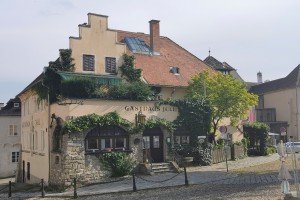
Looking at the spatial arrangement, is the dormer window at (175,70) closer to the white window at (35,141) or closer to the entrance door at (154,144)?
the entrance door at (154,144)

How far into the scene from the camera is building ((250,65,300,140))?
5397 cm

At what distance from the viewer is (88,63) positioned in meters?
28.4

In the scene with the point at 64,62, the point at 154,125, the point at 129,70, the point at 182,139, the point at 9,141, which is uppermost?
the point at 64,62

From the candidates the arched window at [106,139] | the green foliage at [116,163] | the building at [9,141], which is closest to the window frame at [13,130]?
the building at [9,141]

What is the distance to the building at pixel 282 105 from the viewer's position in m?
54.0

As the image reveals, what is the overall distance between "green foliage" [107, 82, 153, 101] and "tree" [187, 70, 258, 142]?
4.85 m

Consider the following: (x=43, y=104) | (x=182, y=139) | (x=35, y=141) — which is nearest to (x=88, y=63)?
(x=43, y=104)

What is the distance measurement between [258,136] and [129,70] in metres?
14.1

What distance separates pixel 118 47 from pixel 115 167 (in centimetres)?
1044

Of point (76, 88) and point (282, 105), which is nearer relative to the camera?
point (76, 88)

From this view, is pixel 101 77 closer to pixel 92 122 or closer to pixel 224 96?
pixel 92 122

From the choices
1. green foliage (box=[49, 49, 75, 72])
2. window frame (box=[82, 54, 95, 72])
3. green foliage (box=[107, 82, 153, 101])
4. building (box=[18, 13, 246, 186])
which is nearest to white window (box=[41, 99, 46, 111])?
building (box=[18, 13, 246, 186])

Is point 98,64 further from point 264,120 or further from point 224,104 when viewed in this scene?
point 264,120

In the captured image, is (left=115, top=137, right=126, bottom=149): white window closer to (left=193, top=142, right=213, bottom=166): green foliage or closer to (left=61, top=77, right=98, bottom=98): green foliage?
(left=61, top=77, right=98, bottom=98): green foliage
